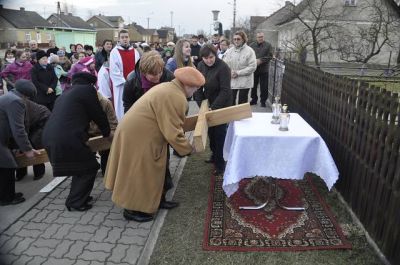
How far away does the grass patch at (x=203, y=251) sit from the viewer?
11.0 ft

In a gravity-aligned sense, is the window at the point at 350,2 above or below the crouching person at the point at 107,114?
above

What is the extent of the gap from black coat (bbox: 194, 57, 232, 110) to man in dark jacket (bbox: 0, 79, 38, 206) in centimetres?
230

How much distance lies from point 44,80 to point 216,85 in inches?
166

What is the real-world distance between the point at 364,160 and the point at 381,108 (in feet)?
2.05

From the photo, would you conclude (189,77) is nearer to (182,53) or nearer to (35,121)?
(182,53)

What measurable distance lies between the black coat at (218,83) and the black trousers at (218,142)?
40cm

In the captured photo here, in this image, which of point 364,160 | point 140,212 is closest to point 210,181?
point 140,212

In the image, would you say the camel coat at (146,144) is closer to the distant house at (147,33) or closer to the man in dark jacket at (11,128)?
the man in dark jacket at (11,128)

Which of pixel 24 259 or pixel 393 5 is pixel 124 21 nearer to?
pixel 393 5

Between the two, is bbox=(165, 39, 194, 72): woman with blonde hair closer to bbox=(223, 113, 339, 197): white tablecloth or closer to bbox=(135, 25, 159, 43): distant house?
bbox=(223, 113, 339, 197): white tablecloth

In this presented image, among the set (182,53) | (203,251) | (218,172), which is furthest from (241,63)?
(203,251)

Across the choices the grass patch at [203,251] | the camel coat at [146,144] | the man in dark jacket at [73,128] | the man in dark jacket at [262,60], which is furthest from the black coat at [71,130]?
the man in dark jacket at [262,60]

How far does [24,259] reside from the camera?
3418 mm

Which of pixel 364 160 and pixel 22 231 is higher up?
pixel 364 160
